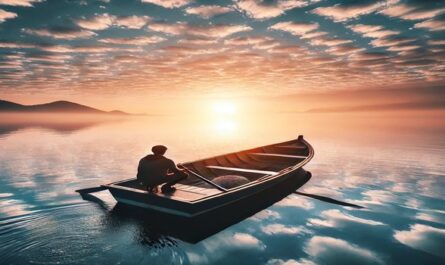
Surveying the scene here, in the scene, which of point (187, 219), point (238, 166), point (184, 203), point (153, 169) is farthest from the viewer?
point (238, 166)

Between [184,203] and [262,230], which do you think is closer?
[184,203]

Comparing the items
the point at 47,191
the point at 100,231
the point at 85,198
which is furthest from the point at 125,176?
the point at 100,231

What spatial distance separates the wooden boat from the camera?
902 cm

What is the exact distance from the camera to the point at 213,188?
12.5 metres

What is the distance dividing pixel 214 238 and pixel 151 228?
2.04m

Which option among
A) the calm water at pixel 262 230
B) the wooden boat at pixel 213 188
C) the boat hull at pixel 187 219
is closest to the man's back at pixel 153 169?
the wooden boat at pixel 213 188

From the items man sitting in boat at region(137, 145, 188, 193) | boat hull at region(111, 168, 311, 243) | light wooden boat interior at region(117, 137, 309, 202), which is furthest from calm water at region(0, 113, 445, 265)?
light wooden boat interior at region(117, 137, 309, 202)

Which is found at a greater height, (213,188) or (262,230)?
(213,188)

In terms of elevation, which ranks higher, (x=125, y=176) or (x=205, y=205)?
(x=205, y=205)

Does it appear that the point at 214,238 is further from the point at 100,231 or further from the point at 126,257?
the point at 100,231

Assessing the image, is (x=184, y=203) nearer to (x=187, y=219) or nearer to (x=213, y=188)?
(x=187, y=219)

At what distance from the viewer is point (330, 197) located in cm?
1434

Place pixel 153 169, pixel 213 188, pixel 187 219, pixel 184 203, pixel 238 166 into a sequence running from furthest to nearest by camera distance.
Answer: pixel 238 166 → pixel 213 188 → pixel 153 169 → pixel 187 219 → pixel 184 203

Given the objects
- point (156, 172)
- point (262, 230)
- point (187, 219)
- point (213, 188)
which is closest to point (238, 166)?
point (213, 188)
